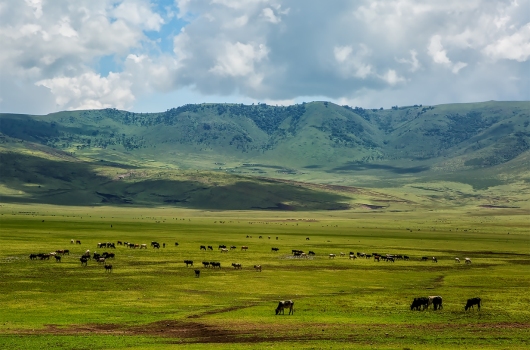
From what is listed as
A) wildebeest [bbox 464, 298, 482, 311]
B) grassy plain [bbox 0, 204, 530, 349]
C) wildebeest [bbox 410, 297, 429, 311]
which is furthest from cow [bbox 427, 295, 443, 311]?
wildebeest [bbox 464, 298, 482, 311]

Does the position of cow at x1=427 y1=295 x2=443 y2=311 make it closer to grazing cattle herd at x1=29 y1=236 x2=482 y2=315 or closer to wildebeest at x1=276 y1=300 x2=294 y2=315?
grazing cattle herd at x1=29 y1=236 x2=482 y2=315

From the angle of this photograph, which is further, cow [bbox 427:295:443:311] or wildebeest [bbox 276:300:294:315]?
cow [bbox 427:295:443:311]

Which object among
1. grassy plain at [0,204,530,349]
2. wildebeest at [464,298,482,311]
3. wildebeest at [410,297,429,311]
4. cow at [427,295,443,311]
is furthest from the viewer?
cow at [427,295,443,311]

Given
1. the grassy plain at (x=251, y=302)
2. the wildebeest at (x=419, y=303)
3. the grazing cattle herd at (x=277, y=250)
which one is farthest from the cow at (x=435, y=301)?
the grassy plain at (x=251, y=302)

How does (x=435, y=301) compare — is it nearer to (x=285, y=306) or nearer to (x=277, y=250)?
(x=285, y=306)

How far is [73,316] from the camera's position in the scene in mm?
40500

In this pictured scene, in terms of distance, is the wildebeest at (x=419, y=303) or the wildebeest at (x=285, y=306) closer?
the wildebeest at (x=285, y=306)

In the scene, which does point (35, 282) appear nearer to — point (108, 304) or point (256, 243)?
point (108, 304)

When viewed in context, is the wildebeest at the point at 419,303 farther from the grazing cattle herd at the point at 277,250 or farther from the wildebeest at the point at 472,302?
the wildebeest at the point at 472,302

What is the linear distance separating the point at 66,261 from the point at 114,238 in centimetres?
3948

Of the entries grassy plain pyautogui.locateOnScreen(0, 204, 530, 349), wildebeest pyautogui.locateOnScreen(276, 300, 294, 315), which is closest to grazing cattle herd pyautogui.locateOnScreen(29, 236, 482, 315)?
wildebeest pyautogui.locateOnScreen(276, 300, 294, 315)

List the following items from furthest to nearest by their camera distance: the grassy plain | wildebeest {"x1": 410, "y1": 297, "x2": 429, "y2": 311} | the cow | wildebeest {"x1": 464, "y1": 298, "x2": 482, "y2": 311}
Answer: the cow < wildebeest {"x1": 410, "y1": 297, "x2": 429, "y2": 311} < wildebeest {"x1": 464, "y1": 298, "x2": 482, "y2": 311} < the grassy plain

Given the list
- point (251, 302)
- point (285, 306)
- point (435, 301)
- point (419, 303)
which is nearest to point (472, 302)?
point (435, 301)

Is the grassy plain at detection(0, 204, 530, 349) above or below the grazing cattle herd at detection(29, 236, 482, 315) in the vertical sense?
below
